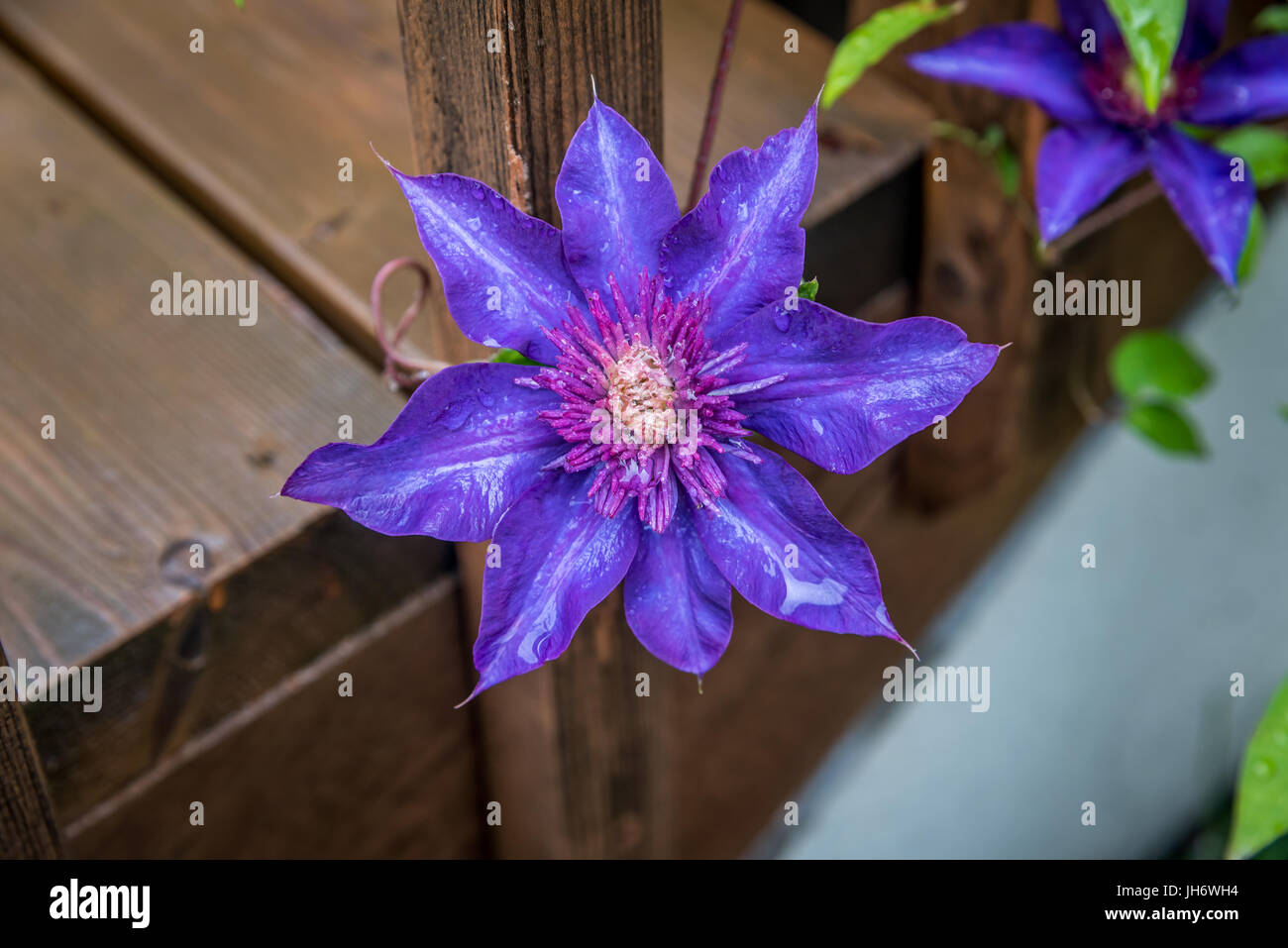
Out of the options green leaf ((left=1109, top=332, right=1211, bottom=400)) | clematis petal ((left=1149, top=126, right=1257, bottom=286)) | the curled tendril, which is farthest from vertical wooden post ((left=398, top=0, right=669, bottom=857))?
green leaf ((left=1109, top=332, right=1211, bottom=400))

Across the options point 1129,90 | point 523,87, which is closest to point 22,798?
point 523,87

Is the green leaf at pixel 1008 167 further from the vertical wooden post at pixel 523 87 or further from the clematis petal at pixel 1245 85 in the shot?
the vertical wooden post at pixel 523 87

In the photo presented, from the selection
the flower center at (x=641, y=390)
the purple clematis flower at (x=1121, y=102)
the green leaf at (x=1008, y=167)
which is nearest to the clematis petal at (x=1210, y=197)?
the purple clematis flower at (x=1121, y=102)

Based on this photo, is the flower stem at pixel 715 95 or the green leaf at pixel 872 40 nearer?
the flower stem at pixel 715 95

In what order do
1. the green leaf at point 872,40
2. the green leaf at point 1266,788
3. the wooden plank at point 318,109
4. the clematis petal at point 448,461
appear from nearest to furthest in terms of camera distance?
the clematis petal at point 448,461 < the green leaf at point 1266,788 < the green leaf at point 872,40 < the wooden plank at point 318,109

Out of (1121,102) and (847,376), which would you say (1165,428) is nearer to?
(1121,102)

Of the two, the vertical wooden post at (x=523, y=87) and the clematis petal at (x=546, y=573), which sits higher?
the vertical wooden post at (x=523, y=87)

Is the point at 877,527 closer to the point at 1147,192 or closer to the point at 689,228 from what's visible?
the point at 1147,192
